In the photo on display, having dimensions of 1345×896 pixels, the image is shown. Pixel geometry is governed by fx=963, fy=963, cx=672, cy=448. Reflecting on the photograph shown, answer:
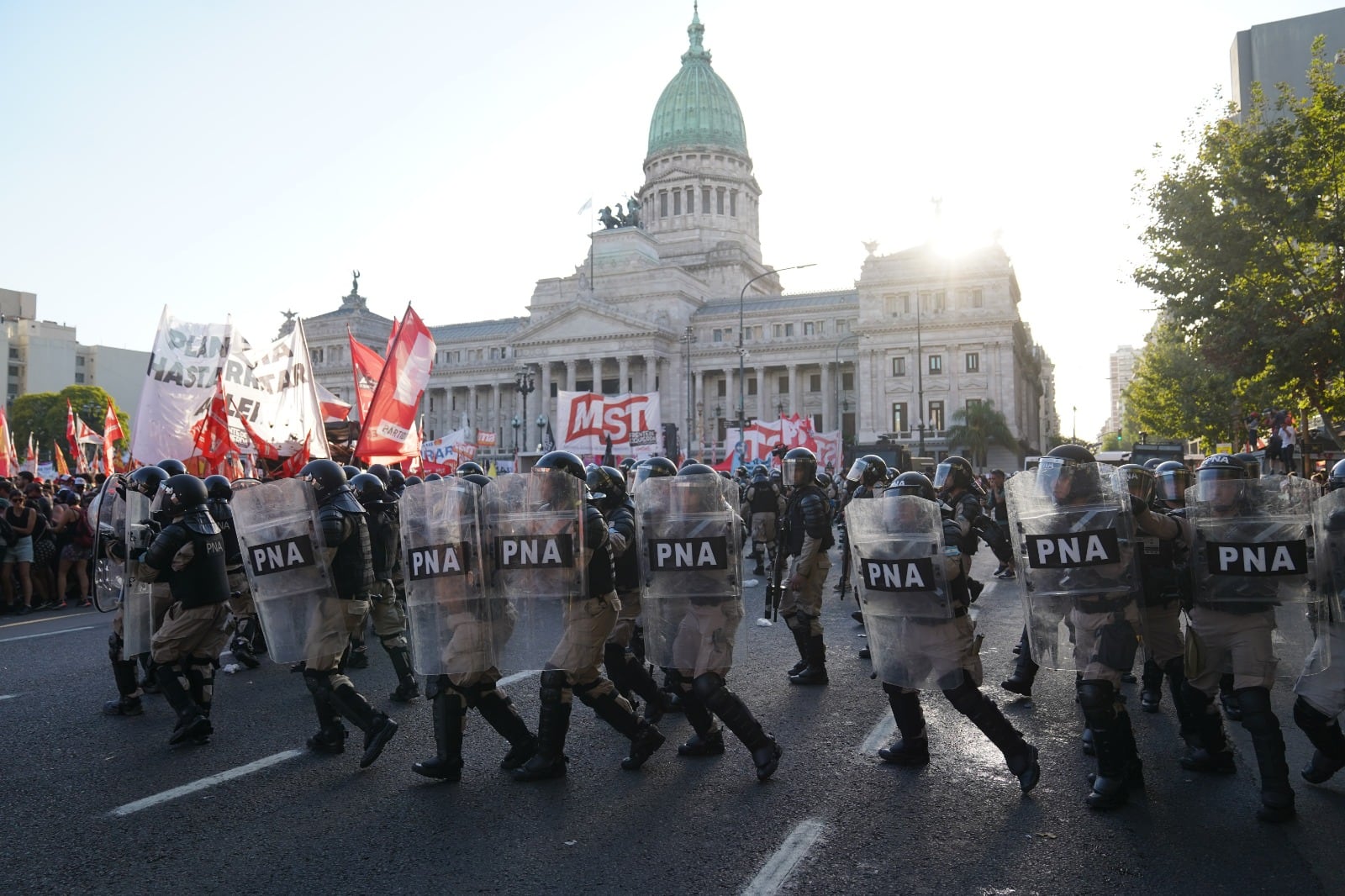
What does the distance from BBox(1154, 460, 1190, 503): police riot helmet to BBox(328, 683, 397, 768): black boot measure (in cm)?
569

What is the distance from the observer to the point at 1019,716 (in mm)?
7004

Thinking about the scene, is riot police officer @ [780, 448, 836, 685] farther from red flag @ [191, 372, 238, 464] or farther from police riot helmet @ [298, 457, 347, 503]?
red flag @ [191, 372, 238, 464]

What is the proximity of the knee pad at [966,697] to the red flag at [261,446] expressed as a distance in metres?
11.8

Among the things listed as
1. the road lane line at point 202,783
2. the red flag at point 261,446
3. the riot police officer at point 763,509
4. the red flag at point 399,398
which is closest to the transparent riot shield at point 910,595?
the road lane line at point 202,783

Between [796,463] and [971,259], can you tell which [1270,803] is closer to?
[796,463]

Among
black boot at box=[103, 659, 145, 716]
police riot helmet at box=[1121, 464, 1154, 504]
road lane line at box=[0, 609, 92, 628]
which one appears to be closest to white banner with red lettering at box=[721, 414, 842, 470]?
road lane line at box=[0, 609, 92, 628]

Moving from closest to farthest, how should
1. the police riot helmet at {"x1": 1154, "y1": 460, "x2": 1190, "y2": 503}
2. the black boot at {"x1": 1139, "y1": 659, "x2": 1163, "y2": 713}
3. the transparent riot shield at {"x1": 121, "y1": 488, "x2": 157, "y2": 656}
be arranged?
the transparent riot shield at {"x1": 121, "y1": 488, "x2": 157, "y2": 656} < the black boot at {"x1": 1139, "y1": 659, "x2": 1163, "y2": 713} < the police riot helmet at {"x1": 1154, "y1": 460, "x2": 1190, "y2": 503}

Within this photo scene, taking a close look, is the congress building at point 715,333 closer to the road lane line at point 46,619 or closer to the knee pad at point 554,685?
the road lane line at point 46,619

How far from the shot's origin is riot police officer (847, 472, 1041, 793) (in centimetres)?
511

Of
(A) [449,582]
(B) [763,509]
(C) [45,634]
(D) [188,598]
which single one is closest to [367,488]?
(D) [188,598]

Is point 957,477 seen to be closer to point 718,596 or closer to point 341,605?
point 718,596

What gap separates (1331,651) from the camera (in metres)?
4.86

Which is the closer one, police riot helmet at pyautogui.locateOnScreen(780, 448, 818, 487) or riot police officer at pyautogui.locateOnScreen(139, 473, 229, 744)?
riot police officer at pyautogui.locateOnScreen(139, 473, 229, 744)

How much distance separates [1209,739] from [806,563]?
3.53 meters
